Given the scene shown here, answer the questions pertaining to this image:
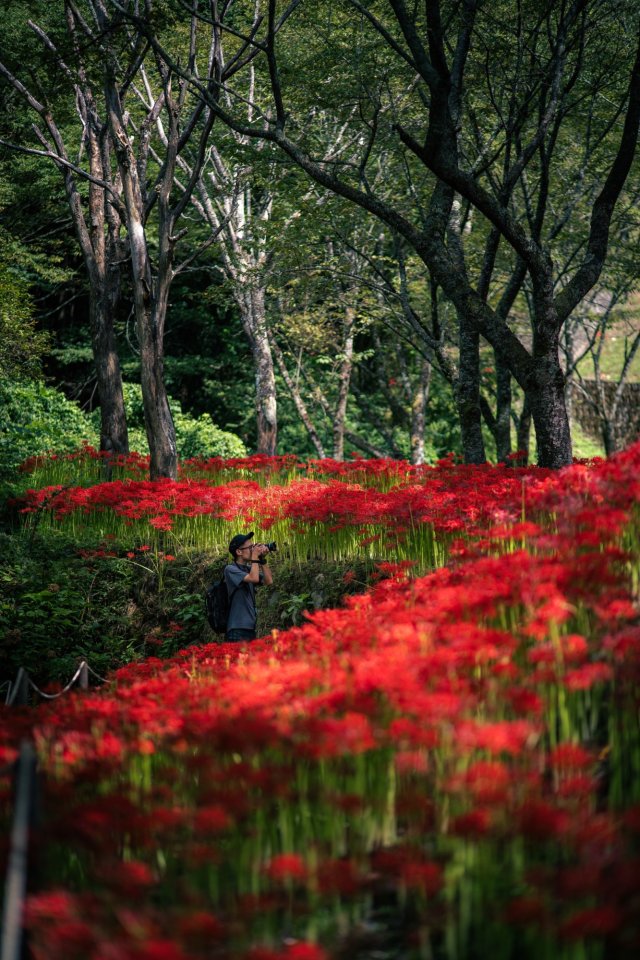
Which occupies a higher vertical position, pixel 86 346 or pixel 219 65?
pixel 219 65

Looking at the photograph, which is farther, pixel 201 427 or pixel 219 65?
pixel 201 427

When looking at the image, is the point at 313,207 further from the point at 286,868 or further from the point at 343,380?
the point at 286,868

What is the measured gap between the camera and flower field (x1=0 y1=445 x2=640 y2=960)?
2574 mm

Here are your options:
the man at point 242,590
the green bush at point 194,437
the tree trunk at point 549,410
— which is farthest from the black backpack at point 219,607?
the green bush at point 194,437

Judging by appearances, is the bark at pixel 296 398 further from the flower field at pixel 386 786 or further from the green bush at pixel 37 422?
the flower field at pixel 386 786

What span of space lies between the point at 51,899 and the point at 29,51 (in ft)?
45.2

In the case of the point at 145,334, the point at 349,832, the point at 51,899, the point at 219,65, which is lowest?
the point at 349,832

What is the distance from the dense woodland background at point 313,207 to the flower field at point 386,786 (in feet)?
18.4

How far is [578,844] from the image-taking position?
2.64 m

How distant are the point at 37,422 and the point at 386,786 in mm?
18145

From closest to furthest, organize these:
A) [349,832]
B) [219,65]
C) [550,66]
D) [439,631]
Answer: [349,832] → [439,631] → [550,66] → [219,65]

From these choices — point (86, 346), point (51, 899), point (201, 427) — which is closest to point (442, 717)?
point (51, 899)

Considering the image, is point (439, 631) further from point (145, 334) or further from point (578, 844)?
point (145, 334)

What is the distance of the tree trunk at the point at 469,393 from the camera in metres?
11.3
